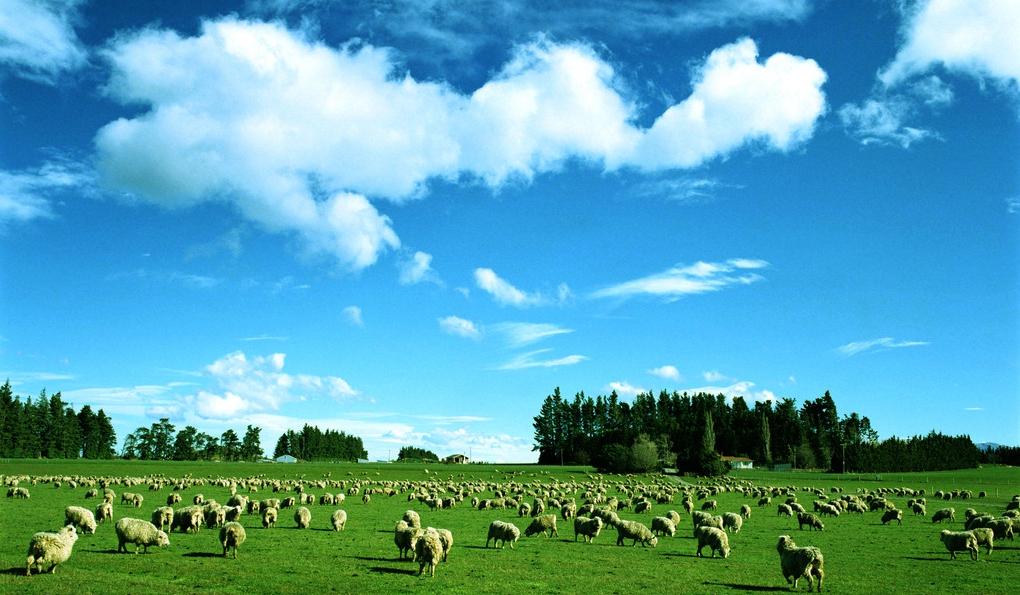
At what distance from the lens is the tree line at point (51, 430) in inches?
5595

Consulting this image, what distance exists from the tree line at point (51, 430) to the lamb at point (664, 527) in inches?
6151

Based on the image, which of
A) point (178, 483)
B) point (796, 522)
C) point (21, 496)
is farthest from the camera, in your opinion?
point (178, 483)

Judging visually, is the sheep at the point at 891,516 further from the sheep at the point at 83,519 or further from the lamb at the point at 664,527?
the sheep at the point at 83,519

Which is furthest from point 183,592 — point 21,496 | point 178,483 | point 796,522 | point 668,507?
point 178,483

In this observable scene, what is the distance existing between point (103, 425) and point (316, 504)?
146 metres

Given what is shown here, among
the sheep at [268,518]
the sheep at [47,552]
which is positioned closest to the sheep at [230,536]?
the sheep at [47,552]

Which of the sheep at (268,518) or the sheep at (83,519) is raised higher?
the sheep at (83,519)

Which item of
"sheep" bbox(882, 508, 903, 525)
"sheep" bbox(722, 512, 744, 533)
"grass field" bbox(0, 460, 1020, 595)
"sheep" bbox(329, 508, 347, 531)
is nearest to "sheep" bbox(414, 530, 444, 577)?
"grass field" bbox(0, 460, 1020, 595)

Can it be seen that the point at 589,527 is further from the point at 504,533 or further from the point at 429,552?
the point at 429,552

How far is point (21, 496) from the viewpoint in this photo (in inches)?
2213

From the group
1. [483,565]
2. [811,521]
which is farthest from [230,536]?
[811,521]

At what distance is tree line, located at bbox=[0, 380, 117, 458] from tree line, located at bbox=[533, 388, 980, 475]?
4465 inches

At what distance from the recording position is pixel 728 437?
172000 mm

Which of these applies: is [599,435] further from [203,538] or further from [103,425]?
[203,538]
